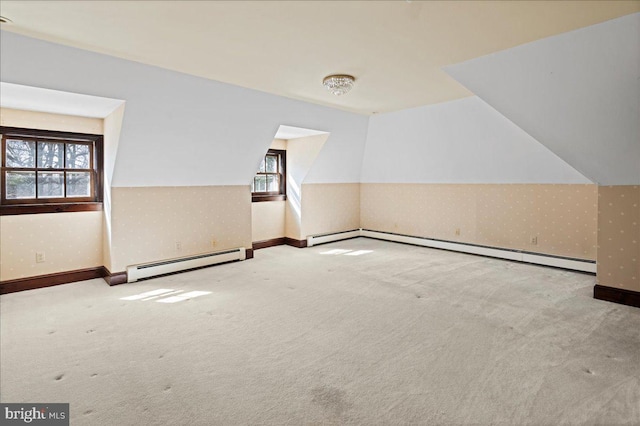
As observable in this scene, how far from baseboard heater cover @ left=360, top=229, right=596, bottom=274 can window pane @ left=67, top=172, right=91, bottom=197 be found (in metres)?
5.14

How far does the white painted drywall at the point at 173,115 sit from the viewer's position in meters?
3.00

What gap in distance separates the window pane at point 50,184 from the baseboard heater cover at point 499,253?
542 centimetres

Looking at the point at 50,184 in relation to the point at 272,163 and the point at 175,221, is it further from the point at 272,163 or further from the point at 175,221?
the point at 272,163

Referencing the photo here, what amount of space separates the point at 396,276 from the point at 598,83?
9.47ft

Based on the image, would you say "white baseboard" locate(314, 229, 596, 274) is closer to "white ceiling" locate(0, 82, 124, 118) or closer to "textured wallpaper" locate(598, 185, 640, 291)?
"textured wallpaper" locate(598, 185, 640, 291)

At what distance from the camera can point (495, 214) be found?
5.54 metres

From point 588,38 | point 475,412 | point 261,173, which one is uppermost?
point 588,38

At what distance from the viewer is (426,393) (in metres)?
2.08

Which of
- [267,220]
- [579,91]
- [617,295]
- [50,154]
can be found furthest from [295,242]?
[579,91]

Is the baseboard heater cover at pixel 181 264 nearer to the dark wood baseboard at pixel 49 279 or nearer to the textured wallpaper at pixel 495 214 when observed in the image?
the dark wood baseboard at pixel 49 279

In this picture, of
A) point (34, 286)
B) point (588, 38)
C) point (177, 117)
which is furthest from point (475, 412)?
point (34, 286)

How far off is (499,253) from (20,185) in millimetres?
6547

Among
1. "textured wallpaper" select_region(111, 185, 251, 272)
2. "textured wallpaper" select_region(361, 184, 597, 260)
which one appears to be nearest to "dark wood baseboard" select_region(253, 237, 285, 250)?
"textured wallpaper" select_region(111, 185, 251, 272)

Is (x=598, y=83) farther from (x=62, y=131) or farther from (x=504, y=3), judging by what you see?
(x=62, y=131)
